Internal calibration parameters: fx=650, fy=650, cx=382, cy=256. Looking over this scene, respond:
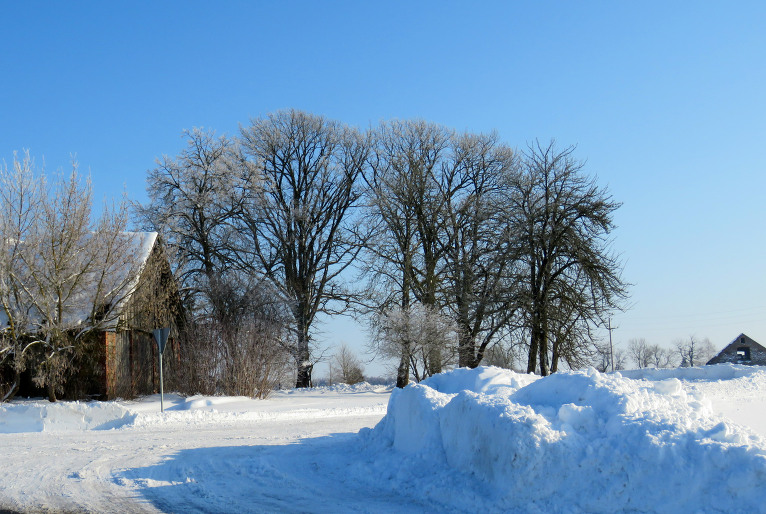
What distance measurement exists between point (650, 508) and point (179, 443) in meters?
9.02

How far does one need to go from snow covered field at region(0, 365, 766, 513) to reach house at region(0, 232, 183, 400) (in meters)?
9.09

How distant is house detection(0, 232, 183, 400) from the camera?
2164 cm

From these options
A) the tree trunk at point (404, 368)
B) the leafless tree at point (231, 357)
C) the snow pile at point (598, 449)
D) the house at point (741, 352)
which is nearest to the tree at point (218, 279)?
the leafless tree at point (231, 357)

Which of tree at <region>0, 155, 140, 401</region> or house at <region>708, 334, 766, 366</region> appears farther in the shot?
house at <region>708, 334, 766, 366</region>

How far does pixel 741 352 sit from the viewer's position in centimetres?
4884

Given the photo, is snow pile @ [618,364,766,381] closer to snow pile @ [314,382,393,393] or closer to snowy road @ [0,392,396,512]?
snowy road @ [0,392,396,512]

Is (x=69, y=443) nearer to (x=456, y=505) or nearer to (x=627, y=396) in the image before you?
(x=456, y=505)

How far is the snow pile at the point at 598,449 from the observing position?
595 centimetres

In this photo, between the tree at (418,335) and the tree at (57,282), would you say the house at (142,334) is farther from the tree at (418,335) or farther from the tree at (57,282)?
the tree at (418,335)

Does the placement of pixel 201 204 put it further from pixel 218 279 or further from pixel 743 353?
pixel 743 353

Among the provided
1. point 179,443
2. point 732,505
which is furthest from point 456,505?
point 179,443

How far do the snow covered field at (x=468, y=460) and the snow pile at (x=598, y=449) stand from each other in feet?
0.04

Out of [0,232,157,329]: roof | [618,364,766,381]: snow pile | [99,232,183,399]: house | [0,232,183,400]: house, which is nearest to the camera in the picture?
[618,364,766,381]: snow pile

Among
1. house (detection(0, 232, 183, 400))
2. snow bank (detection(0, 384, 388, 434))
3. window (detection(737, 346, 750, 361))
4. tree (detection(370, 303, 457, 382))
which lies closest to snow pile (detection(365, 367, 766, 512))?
snow bank (detection(0, 384, 388, 434))
